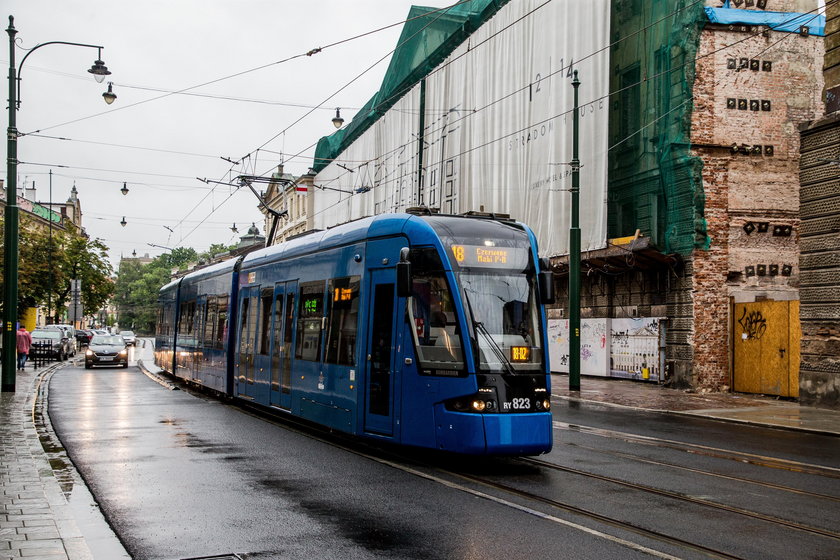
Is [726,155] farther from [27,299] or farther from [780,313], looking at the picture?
[27,299]

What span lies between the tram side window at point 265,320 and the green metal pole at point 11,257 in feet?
27.4

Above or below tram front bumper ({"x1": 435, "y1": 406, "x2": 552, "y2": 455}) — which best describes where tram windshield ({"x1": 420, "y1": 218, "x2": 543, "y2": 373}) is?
above

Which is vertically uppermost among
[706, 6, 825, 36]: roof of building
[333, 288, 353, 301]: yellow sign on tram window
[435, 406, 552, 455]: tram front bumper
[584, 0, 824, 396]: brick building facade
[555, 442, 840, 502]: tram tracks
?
[706, 6, 825, 36]: roof of building

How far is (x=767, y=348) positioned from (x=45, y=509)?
63.5ft

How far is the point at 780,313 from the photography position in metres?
22.1

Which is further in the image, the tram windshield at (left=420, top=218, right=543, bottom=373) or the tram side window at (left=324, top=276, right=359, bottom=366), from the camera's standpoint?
the tram side window at (left=324, top=276, right=359, bottom=366)

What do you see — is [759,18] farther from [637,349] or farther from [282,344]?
[282,344]

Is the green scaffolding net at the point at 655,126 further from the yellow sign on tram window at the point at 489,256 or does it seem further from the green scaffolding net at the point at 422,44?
the yellow sign on tram window at the point at 489,256

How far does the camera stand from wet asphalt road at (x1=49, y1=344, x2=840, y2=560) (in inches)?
263

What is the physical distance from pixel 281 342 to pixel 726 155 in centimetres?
1495

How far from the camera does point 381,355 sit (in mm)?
11336

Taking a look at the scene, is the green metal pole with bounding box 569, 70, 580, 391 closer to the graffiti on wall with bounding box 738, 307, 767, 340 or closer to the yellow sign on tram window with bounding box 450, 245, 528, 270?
the graffiti on wall with bounding box 738, 307, 767, 340

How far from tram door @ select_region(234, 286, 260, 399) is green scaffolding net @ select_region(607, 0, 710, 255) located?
1247cm

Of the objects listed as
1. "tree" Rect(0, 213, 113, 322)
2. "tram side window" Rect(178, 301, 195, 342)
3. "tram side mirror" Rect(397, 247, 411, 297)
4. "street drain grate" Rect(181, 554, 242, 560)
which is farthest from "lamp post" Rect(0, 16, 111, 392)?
"tree" Rect(0, 213, 113, 322)
